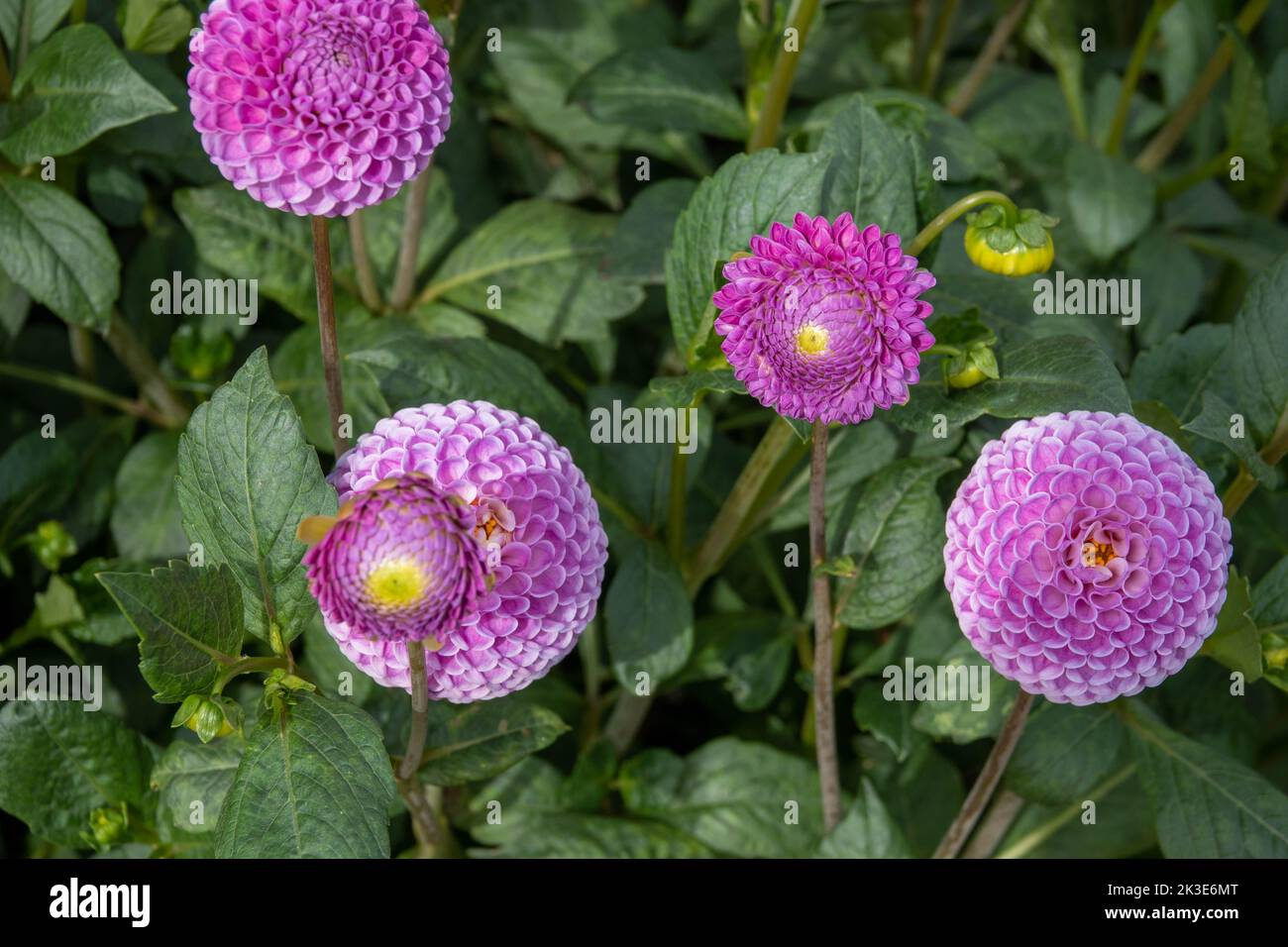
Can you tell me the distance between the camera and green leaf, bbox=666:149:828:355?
1223mm

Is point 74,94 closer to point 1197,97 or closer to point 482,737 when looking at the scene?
point 482,737

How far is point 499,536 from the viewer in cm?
106

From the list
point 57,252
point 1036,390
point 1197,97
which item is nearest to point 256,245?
point 57,252

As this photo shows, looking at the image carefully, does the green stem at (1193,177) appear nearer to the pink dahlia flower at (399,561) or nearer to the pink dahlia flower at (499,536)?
the pink dahlia flower at (499,536)

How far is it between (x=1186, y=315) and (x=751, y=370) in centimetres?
98

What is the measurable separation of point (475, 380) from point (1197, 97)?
3.91ft

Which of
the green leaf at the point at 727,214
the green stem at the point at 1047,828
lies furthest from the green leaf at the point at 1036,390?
the green stem at the point at 1047,828

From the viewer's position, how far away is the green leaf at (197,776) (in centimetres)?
128

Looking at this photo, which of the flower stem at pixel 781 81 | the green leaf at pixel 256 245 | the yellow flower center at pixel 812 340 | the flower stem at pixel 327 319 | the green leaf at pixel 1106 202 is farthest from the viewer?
the green leaf at pixel 1106 202

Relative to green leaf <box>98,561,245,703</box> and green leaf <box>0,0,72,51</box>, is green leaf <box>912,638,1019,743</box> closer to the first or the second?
green leaf <box>98,561,245,703</box>

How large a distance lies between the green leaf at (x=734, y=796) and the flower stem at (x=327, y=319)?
570 mm

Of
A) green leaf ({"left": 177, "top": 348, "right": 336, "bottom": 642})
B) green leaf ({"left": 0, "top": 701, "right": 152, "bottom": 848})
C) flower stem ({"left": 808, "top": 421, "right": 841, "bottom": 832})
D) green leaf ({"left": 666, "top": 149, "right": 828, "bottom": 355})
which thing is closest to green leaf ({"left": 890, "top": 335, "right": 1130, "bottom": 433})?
flower stem ({"left": 808, "top": 421, "right": 841, "bottom": 832})

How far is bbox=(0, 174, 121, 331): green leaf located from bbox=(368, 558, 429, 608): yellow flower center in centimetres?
71
